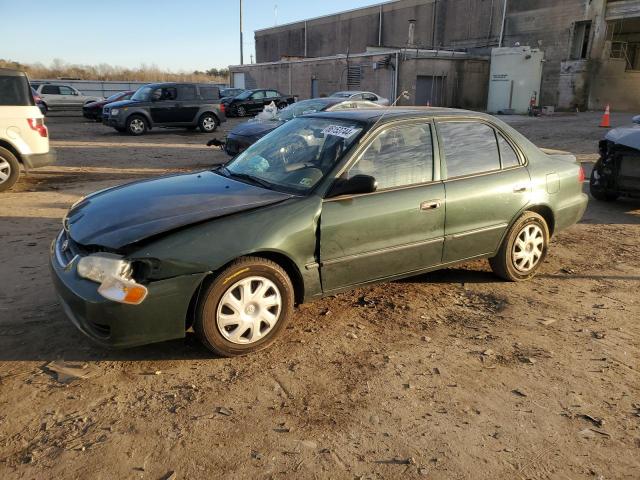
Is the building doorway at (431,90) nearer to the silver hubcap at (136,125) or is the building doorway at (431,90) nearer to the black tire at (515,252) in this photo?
the silver hubcap at (136,125)

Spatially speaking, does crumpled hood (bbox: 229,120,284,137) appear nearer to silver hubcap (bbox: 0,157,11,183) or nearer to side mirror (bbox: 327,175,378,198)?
silver hubcap (bbox: 0,157,11,183)

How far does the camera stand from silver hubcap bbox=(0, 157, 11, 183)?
8352 mm

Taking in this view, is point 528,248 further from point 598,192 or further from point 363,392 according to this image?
point 598,192

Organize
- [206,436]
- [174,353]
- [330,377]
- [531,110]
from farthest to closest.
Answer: [531,110] < [174,353] < [330,377] < [206,436]

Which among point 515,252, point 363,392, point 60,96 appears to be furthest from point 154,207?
point 60,96

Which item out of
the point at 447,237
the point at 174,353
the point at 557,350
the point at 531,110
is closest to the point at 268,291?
the point at 174,353

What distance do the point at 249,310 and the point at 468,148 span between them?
239 cm

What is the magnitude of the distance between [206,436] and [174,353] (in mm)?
920

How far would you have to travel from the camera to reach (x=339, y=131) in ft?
13.5

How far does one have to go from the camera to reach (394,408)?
2955 mm

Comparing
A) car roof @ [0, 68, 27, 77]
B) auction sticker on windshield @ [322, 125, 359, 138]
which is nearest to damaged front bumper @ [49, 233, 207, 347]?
auction sticker on windshield @ [322, 125, 359, 138]

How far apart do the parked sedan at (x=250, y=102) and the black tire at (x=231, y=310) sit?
25168mm

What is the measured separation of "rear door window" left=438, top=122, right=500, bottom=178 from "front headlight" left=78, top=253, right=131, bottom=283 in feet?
8.59

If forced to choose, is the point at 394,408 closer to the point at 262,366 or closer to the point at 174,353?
the point at 262,366
